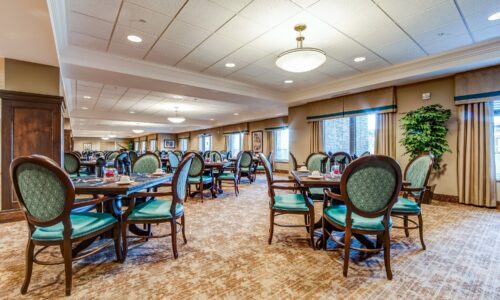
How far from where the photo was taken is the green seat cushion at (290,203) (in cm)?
249

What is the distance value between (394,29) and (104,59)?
15.7ft

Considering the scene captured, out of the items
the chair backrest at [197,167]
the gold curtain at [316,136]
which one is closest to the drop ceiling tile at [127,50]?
the chair backrest at [197,167]

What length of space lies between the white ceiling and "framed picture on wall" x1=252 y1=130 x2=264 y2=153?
592 centimetres

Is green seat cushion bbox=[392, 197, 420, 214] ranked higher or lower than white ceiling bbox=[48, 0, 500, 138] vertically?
lower

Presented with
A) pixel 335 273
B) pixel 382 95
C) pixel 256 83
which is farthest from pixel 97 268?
pixel 382 95

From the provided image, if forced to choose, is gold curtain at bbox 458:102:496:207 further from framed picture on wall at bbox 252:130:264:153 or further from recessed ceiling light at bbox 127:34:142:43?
framed picture on wall at bbox 252:130:264:153

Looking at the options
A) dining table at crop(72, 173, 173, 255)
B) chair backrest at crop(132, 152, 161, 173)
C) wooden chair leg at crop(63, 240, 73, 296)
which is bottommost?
wooden chair leg at crop(63, 240, 73, 296)

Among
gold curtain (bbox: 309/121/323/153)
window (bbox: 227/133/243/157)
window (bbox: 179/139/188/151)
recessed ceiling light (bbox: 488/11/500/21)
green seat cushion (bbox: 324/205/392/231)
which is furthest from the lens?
window (bbox: 179/139/188/151)

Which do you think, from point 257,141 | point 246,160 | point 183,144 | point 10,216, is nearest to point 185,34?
point 10,216

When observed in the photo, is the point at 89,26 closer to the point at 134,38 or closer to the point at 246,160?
the point at 134,38

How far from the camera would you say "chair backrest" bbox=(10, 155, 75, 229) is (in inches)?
63.7

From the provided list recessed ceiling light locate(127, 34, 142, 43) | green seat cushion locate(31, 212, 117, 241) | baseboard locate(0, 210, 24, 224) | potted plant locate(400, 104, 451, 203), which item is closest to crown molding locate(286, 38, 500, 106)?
potted plant locate(400, 104, 451, 203)

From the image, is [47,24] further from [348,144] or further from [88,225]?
[348,144]

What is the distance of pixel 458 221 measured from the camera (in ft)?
11.4
